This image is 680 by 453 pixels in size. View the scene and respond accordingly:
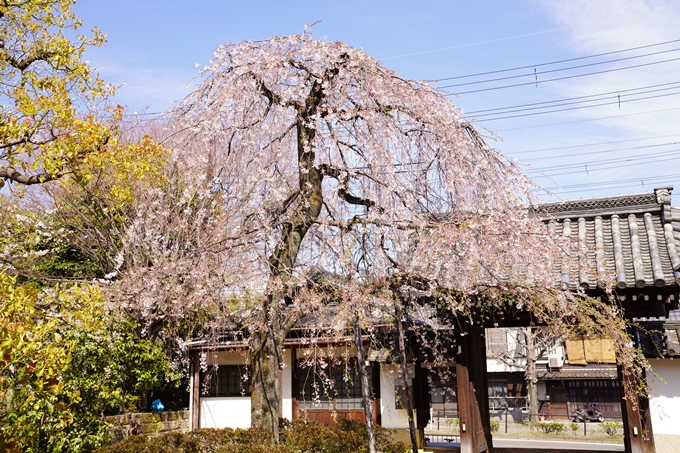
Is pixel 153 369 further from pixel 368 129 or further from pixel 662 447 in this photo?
pixel 662 447

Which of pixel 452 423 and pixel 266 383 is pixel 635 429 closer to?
pixel 266 383

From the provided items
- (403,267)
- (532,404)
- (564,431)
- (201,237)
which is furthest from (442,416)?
(403,267)

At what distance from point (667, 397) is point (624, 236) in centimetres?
459

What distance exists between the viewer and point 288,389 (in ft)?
54.6

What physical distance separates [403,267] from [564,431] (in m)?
17.6

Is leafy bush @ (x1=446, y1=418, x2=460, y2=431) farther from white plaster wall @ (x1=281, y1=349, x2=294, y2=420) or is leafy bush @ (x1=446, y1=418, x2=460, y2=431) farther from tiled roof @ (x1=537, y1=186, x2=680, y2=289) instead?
tiled roof @ (x1=537, y1=186, x2=680, y2=289)

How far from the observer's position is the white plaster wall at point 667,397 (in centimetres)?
1334

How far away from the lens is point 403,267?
8.72m

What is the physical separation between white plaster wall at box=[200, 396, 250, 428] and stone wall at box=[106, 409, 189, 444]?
575mm

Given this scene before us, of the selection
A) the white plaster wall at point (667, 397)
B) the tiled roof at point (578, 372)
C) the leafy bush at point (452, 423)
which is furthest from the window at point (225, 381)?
the tiled roof at point (578, 372)

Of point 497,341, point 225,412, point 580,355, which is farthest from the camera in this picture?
point 497,341

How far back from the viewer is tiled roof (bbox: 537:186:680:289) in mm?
9539

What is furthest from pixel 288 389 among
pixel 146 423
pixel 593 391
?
pixel 593 391

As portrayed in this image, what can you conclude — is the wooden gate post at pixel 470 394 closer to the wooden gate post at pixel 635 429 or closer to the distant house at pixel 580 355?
the distant house at pixel 580 355
